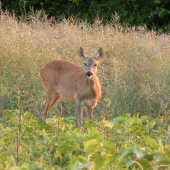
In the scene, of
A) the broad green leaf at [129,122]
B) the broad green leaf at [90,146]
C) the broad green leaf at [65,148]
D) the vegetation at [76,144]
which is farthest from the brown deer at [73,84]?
the broad green leaf at [90,146]

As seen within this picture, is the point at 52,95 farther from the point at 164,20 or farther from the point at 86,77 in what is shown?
the point at 164,20

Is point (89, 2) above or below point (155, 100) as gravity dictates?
above

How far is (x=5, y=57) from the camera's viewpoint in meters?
8.47

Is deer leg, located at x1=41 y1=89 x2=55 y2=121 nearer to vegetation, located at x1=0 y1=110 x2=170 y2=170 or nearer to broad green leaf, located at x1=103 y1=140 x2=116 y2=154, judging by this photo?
vegetation, located at x1=0 y1=110 x2=170 y2=170

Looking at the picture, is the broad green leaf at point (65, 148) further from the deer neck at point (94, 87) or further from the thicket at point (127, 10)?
the thicket at point (127, 10)

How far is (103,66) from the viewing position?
805 centimetres

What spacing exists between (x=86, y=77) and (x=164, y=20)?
38.7ft

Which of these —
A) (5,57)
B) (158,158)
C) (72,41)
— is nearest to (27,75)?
(5,57)

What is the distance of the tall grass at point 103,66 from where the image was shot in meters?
7.05

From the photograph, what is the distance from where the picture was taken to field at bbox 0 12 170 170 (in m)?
4.08

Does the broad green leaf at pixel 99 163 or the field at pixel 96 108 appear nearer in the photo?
the broad green leaf at pixel 99 163

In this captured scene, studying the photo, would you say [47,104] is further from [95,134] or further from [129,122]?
[95,134]

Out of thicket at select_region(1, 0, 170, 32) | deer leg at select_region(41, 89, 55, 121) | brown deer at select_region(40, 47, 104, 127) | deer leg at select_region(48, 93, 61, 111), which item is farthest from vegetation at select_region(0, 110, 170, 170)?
thicket at select_region(1, 0, 170, 32)

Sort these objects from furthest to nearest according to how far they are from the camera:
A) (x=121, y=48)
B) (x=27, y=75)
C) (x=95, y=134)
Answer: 1. (x=121, y=48)
2. (x=27, y=75)
3. (x=95, y=134)
